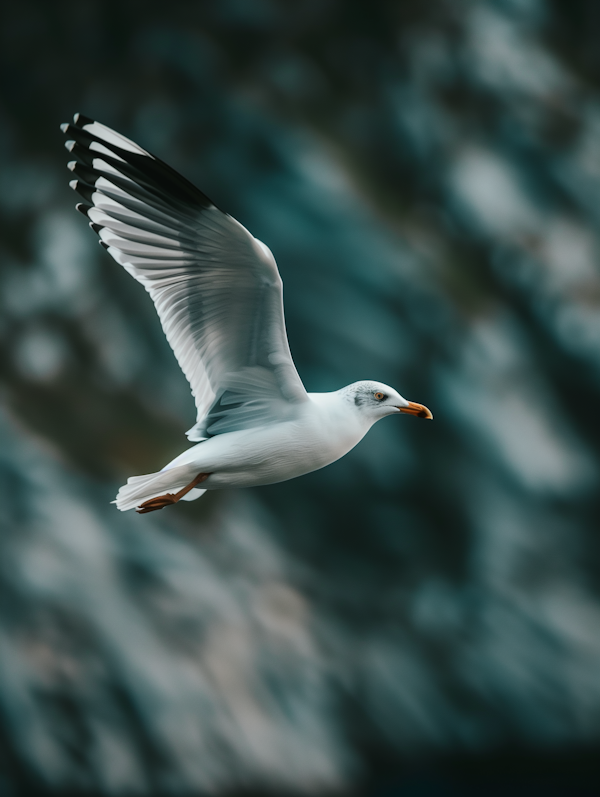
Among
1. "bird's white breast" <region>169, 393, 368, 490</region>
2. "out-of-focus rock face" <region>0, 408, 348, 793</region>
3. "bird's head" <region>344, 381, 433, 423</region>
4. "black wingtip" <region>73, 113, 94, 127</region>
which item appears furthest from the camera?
"out-of-focus rock face" <region>0, 408, 348, 793</region>

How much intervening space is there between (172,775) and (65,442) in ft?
12.8

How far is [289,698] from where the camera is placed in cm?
962

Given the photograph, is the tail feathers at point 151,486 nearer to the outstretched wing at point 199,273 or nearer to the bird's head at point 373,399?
the outstretched wing at point 199,273

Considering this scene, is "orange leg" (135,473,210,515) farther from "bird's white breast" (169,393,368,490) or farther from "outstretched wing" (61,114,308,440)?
"outstretched wing" (61,114,308,440)

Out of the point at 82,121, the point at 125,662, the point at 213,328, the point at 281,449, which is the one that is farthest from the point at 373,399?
the point at 125,662

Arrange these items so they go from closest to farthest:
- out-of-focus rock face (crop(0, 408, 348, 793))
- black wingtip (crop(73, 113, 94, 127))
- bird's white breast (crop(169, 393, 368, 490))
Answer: black wingtip (crop(73, 113, 94, 127))
bird's white breast (crop(169, 393, 368, 490))
out-of-focus rock face (crop(0, 408, 348, 793))

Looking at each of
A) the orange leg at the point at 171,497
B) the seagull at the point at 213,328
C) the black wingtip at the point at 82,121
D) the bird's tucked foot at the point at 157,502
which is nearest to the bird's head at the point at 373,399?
the seagull at the point at 213,328

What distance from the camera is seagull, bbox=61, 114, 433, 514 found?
2684 mm

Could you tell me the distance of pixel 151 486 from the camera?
9.41 ft

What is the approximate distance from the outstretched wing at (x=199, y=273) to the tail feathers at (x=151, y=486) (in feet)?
0.74

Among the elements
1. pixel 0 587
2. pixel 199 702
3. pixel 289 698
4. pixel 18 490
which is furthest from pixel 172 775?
pixel 18 490

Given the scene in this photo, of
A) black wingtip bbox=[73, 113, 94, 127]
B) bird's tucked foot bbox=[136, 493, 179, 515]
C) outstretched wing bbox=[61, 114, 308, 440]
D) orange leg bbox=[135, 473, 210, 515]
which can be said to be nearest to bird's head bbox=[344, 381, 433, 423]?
outstretched wing bbox=[61, 114, 308, 440]

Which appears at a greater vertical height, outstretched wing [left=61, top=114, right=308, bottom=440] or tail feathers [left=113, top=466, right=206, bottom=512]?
outstretched wing [left=61, top=114, right=308, bottom=440]

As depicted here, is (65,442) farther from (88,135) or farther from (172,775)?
(88,135)
